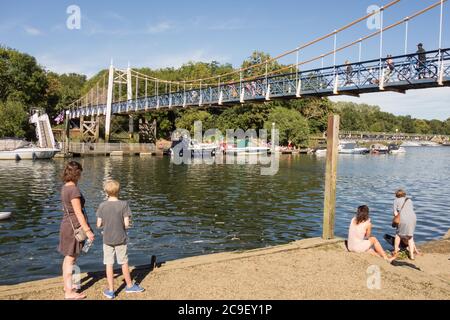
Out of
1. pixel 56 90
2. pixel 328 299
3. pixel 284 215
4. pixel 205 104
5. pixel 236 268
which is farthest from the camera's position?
pixel 56 90

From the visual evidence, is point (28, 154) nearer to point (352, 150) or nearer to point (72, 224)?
point (72, 224)

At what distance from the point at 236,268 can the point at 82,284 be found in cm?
295

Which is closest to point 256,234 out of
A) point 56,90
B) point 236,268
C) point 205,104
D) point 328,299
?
point 236,268

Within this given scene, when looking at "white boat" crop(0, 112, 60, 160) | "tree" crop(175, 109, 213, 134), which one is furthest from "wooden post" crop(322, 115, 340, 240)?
"tree" crop(175, 109, 213, 134)

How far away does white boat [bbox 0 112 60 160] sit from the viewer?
5026 cm

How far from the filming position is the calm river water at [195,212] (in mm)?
13555

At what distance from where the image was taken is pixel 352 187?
31.8m

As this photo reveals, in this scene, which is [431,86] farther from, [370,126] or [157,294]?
[370,126]

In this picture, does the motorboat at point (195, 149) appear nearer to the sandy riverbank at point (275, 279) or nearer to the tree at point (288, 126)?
the tree at point (288, 126)

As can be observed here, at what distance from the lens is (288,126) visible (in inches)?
3287

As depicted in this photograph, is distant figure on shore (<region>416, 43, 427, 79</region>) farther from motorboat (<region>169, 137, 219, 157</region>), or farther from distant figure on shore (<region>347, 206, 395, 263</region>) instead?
motorboat (<region>169, 137, 219, 157</region>)

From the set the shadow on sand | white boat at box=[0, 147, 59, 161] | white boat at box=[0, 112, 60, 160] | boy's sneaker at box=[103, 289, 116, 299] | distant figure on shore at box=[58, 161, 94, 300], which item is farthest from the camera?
white boat at box=[0, 112, 60, 160]

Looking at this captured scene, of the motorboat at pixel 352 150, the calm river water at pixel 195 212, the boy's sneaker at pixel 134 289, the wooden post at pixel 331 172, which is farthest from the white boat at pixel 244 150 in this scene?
the boy's sneaker at pixel 134 289

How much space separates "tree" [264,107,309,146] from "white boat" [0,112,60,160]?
39951 mm
